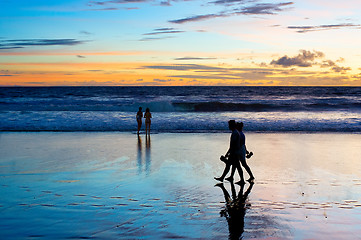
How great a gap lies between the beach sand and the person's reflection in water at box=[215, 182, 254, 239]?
2 cm

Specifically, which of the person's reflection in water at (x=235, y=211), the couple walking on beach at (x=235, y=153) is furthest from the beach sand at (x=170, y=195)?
the couple walking on beach at (x=235, y=153)

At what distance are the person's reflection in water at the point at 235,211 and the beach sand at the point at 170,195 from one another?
2 cm

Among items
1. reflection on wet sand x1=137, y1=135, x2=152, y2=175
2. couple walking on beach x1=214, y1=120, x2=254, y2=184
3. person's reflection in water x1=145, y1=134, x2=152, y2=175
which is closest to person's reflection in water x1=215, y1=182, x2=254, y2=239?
couple walking on beach x1=214, y1=120, x2=254, y2=184

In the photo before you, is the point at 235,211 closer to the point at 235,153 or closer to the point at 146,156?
the point at 235,153

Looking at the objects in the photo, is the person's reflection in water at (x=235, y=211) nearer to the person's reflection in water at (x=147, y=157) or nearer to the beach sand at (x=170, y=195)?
the beach sand at (x=170, y=195)

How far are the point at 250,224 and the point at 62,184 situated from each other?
4620 mm

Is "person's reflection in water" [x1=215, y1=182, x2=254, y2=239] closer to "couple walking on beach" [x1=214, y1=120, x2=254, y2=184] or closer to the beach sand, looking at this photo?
the beach sand

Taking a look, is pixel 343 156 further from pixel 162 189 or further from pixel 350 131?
pixel 350 131

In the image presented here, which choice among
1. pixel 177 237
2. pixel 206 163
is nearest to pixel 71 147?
pixel 206 163

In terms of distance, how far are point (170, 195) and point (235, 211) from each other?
157 centimetres

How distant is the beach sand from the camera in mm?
5503

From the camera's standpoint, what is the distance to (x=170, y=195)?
7.35m

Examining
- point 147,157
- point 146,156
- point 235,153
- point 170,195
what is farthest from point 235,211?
point 146,156

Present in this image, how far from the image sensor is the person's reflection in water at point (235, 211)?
5451mm
